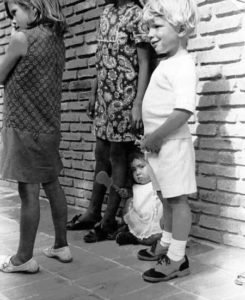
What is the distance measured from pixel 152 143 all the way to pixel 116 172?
0.95 meters

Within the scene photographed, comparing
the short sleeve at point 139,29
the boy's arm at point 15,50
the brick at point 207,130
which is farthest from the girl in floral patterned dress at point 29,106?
the brick at point 207,130

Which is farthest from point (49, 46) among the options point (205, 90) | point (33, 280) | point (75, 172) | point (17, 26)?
point (75, 172)

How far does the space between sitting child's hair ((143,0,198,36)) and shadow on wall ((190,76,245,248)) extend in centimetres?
69

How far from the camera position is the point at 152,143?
3131mm

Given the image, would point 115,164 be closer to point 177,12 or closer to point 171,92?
point 171,92

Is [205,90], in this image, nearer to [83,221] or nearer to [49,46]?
[49,46]

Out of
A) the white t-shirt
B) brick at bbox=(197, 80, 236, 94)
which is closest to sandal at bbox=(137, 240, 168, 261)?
the white t-shirt

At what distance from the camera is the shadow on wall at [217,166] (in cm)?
367

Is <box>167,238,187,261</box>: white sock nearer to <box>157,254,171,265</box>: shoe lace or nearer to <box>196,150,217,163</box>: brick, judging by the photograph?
<box>157,254,171,265</box>: shoe lace

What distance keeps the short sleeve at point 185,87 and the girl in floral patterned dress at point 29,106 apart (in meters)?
0.81

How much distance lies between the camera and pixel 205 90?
3.80 m

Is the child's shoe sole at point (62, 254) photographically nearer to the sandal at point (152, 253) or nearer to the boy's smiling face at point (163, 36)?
the sandal at point (152, 253)

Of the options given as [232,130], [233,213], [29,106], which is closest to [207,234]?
[233,213]

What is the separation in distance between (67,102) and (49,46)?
1970 mm
